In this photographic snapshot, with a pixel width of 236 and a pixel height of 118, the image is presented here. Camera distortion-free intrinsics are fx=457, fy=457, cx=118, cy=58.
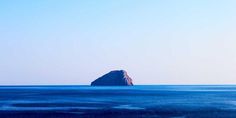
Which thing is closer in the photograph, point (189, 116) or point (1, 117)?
point (1, 117)

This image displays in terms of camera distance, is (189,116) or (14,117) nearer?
(14,117)

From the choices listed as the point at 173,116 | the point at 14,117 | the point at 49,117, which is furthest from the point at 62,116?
the point at 173,116

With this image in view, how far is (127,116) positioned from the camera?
177ft

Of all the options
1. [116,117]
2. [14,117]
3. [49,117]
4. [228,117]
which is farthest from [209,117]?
[14,117]

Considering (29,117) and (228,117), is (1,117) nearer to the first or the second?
(29,117)

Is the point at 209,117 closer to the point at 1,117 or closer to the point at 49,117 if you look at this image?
the point at 49,117

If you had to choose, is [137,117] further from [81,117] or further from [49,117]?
[49,117]

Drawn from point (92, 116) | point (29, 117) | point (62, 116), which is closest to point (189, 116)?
point (92, 116)

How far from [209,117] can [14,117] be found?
2266 centimetres

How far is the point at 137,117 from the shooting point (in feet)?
174

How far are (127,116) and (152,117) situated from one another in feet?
9.77

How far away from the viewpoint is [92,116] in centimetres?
5403

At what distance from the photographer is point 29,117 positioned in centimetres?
5216

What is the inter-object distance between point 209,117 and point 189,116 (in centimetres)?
245
